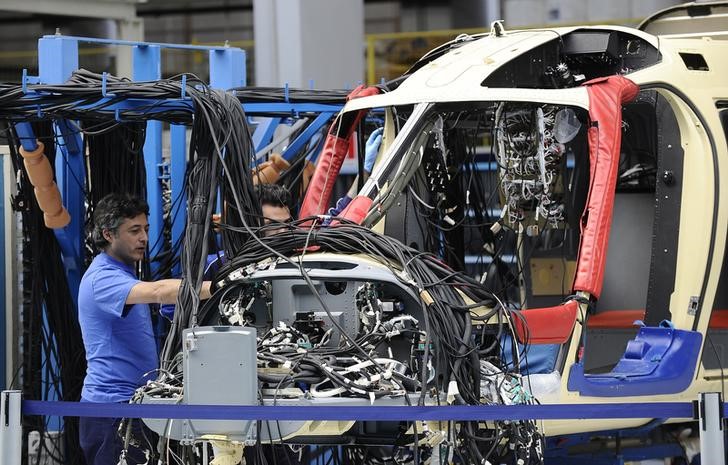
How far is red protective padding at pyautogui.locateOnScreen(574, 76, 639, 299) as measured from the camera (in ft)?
22.5

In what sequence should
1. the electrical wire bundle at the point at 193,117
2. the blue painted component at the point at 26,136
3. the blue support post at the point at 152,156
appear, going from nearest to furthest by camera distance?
the electrical wire bundle at the point at 193,117, the blue painted component at the point at 26,136, the blue support post at the point at 152,156

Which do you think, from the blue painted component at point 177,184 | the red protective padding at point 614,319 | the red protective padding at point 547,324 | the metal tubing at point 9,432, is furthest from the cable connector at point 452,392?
the blue painted component at point 177,184

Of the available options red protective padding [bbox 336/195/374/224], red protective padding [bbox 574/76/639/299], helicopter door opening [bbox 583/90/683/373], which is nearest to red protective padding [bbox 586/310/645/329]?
helicopter door opening [bbox 583/90/683/373]

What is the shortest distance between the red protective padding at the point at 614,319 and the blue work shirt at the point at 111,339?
11.3ft

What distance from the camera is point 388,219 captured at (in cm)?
798

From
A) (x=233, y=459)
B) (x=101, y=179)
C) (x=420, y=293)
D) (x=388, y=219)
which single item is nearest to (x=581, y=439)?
(x=388, y=219)

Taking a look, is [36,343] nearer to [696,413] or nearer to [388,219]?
[388,219]

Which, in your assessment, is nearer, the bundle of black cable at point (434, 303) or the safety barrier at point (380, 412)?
the safety barrier at point (380, 412)

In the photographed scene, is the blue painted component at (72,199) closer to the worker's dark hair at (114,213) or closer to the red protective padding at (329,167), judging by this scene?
the worker's dark hair at (114,213)

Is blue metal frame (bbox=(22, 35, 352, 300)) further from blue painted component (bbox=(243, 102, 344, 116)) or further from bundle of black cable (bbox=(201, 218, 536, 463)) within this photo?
bundle of black cable (bbox=(201, 218, 536, 463))

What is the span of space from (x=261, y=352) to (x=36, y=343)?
11.1 feet

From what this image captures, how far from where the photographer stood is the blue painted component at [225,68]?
10.3 metres

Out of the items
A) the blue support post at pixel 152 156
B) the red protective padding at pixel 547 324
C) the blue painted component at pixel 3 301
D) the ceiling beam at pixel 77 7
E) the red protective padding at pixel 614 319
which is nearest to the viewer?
the red protective padding at pixel 547 324

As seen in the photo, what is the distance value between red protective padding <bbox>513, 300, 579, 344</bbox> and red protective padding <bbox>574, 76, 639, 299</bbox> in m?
0.18
